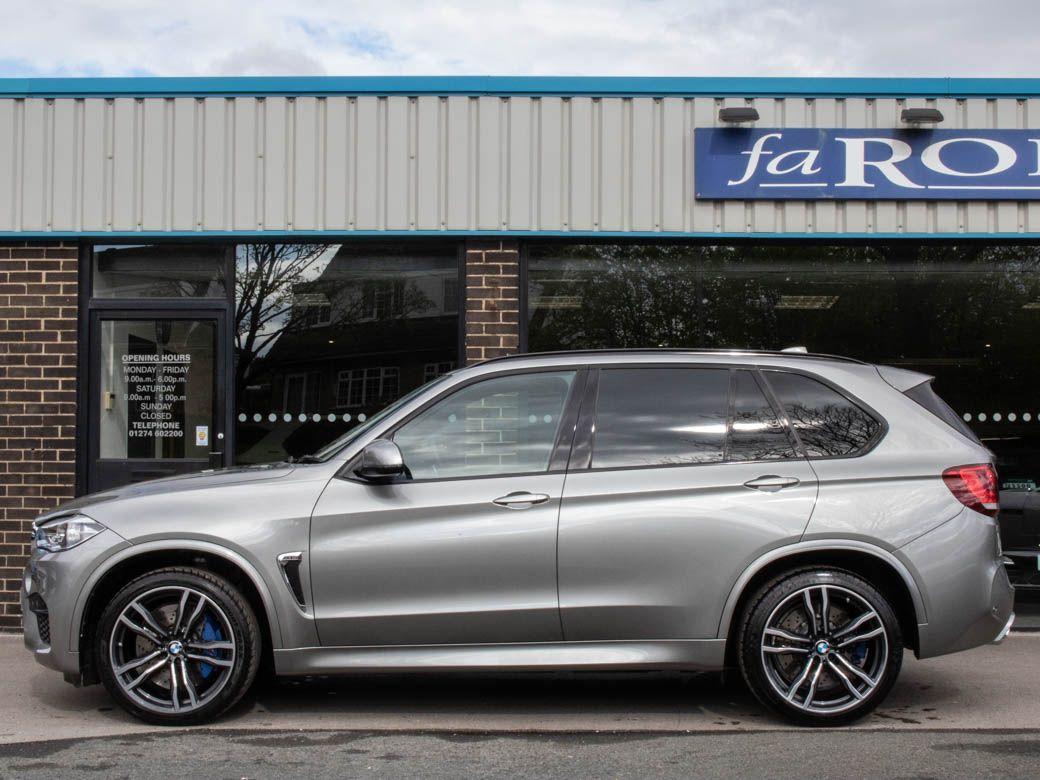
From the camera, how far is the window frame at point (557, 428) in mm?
A: 5395

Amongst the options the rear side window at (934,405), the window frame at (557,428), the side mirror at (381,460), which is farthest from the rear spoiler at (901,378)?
the side mirror at (381,460)

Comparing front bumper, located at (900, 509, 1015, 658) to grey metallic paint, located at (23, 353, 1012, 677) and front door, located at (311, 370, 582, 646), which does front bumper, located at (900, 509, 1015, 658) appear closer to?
grey metallic paint, located at (23, 353, 1012, 677)

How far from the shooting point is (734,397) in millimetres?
5570

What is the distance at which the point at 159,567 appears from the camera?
548 centimetres

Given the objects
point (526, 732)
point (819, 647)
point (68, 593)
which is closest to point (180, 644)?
point (68, 593)

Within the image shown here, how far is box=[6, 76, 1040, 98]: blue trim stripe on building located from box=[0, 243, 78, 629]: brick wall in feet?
4.29

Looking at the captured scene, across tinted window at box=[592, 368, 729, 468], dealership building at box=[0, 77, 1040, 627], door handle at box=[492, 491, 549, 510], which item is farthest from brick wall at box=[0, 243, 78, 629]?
tinted window at box=[592, 368, 729, 468]

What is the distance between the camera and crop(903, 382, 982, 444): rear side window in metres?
5.57

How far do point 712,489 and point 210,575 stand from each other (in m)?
2.35

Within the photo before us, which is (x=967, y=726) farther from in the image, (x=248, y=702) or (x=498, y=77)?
(x=498, y=77)

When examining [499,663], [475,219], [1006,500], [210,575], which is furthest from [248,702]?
[1006,500]

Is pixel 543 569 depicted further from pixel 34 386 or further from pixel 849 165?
pixel 34 386

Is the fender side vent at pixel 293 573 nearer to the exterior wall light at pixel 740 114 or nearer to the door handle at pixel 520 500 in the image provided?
the door handle at pixel 520 500

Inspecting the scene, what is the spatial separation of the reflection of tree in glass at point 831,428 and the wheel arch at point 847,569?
0.46m
